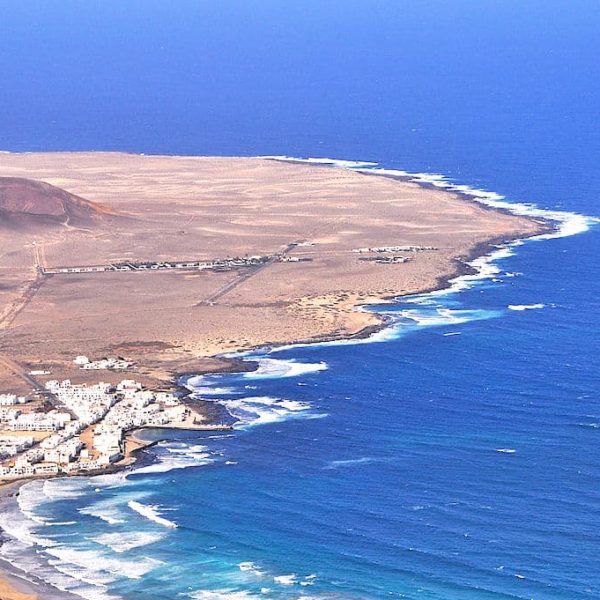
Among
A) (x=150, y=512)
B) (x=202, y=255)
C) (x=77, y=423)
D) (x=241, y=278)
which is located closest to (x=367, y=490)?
(x=150, y=512)

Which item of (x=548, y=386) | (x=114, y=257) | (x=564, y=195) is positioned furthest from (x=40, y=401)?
(x=564, y=195)

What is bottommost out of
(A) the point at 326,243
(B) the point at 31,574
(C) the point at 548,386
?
(B) the point at 31,574

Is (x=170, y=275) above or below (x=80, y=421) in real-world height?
above

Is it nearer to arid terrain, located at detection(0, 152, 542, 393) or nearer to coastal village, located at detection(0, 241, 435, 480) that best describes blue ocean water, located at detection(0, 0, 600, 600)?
coastal village, located at detection(0, 241, 435, 480)

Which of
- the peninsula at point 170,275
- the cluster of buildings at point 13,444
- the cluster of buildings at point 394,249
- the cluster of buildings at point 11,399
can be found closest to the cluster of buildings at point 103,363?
the peninsula at point 170,275

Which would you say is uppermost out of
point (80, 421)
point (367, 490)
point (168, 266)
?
point (168, 266)

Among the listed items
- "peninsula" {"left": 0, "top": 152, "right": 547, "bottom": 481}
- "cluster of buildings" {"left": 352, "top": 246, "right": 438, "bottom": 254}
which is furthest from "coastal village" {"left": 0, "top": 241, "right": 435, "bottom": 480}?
"cluster of buildings" {"left": 352, "top": 246, "right": 438, "bottom": 254}

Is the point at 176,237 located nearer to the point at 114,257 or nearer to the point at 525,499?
the point at 114,257

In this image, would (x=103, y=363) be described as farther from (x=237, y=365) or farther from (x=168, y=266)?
(x=168, y=266)
